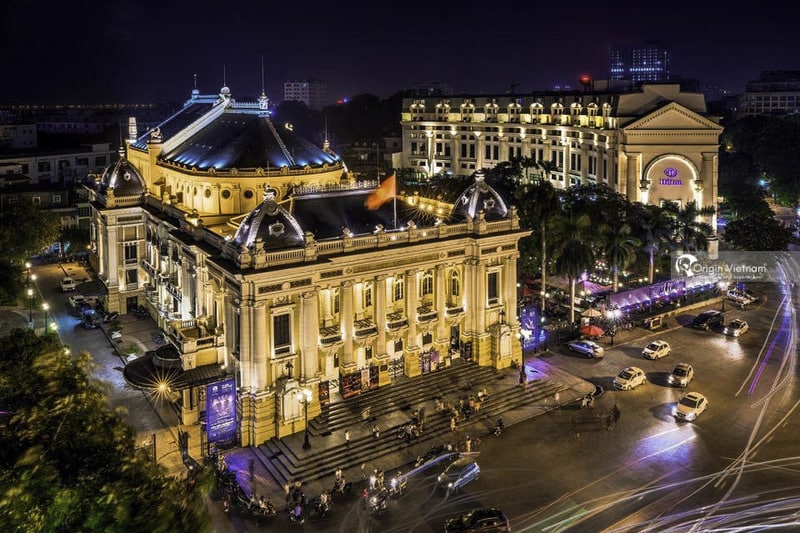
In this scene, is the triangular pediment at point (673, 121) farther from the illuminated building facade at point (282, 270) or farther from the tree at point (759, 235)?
the illuminated building facade at point (282, 270)

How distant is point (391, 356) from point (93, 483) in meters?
32.8

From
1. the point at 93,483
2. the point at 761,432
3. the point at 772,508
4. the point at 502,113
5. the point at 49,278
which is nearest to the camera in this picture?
the point at 93,483

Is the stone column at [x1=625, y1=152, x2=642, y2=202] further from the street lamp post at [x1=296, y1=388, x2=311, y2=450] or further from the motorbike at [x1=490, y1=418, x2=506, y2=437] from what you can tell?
the street lamp post at [x1=296, y1=388, x2=311, y2=450]

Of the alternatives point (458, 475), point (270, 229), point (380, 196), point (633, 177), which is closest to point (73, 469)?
point (458, 475)

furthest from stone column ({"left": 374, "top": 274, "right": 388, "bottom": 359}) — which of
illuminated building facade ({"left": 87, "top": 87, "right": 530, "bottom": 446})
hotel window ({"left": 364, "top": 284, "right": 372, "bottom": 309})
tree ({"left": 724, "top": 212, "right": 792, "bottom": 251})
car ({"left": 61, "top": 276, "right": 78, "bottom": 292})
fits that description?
tree ({"left": 724, "top": 212, "right": 792, "bottom": 251})

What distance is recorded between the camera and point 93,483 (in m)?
20.4

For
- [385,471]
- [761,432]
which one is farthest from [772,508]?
[385,471]

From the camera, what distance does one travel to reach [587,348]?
60.2m

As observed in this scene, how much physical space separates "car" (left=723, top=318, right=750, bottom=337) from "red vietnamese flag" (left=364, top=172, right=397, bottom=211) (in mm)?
34648

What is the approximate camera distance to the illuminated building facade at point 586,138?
97.2 m

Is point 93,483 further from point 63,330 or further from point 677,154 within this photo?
point 677,154

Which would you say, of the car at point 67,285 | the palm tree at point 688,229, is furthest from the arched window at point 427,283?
→ the car at point 67,285

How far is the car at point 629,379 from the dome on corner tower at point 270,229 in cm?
2594

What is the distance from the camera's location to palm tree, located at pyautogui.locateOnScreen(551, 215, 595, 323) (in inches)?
2473
